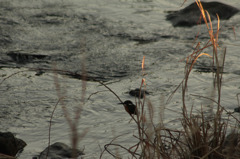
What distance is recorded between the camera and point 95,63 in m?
5.18

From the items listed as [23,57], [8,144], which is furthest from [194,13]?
[8,144]

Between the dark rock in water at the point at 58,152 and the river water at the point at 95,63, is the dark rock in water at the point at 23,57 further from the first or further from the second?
the dark rock in water at the point at 58,152

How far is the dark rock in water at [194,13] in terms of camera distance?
7.00m

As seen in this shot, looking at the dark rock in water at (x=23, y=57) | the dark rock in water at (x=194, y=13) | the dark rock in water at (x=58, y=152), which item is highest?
the dark rock in water at (x=194, y=13)

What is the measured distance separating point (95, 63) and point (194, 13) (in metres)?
2.67

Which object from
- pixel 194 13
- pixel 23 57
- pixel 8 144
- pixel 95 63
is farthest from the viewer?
pixel 194 13

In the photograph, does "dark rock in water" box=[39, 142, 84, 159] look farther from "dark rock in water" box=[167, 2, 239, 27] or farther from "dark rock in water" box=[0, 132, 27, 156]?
"dark rock in water" box=[167, 2, 239, 27]

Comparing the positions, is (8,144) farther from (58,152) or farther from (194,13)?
(194,13)

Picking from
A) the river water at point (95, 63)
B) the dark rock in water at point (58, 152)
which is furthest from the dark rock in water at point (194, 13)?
the dark rock in water at point (58, 152)

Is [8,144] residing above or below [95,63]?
below

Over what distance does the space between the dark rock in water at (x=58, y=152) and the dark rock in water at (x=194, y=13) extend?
14.1 feet

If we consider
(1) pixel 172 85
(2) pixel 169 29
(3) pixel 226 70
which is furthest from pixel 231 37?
(1) pixel 172 85

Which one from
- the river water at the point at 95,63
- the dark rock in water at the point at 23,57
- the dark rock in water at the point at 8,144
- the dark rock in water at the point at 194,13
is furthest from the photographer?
the dark rock in water at the point at 194,13

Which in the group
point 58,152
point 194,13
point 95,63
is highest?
point 194,13
